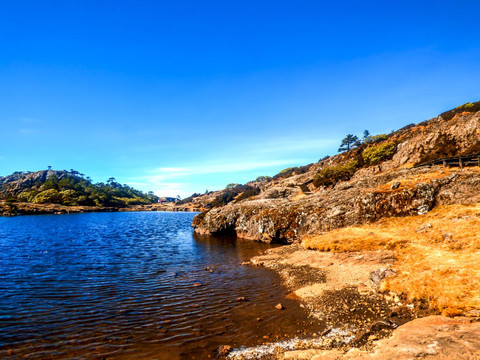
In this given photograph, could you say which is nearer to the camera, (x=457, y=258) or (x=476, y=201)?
(x=457, y=258)

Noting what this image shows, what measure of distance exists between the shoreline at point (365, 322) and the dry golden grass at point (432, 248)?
86 centimetres

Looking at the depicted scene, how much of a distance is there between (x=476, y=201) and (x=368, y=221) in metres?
10.8

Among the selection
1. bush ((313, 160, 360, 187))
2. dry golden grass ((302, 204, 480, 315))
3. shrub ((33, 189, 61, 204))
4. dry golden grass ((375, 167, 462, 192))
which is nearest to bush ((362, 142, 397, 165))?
bush ((313, 160, 360, 187))

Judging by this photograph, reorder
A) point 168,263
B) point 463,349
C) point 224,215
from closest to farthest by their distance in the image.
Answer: point 463,349, point 168,263, point 224,215

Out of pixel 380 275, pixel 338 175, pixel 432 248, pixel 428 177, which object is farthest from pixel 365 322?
pixel 338 175

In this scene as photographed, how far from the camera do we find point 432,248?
17750 mm

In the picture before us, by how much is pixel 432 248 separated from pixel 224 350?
1833 cm

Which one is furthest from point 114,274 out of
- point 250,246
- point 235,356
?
point 250,246

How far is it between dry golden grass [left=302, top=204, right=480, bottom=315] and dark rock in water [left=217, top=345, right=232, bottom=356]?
10708mm

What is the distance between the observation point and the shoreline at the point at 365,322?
322 inches

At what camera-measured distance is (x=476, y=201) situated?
939 inches

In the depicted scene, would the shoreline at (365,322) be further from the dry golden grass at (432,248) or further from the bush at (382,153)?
the bush at (382,153)

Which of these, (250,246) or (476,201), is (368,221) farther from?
(250,246)

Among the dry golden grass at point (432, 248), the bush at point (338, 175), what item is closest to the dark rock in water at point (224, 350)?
the dry golden grass at point (432, 248)
